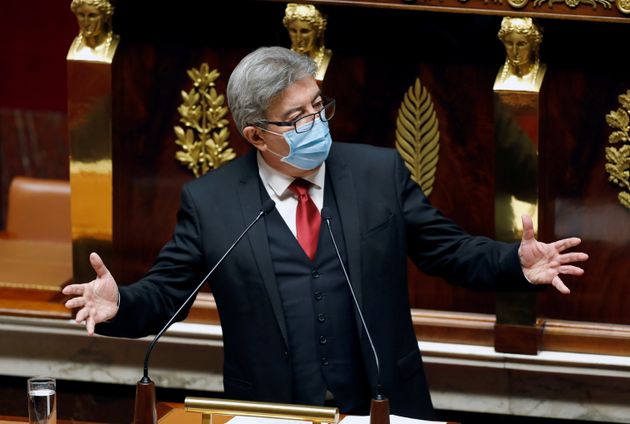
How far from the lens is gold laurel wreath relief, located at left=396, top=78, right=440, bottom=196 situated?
3889 millimetres

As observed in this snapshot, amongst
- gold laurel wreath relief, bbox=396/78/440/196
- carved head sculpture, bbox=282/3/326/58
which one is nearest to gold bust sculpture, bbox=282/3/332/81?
carved head sculpture, bbox=282/3/326/58

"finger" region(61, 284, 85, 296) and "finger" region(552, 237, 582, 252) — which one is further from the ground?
"finger" region(552, 237, 582, 252)

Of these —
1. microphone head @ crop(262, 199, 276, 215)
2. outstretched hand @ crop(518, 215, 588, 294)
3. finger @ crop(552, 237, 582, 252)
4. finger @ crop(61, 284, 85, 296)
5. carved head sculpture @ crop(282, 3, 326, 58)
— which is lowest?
finger @ crop(61, 284, 85, 296)

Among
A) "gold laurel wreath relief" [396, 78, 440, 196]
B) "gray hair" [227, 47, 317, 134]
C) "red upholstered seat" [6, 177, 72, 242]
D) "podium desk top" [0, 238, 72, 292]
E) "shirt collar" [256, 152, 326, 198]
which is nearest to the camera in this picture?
"gray hair" [227, 47, 317, 134]

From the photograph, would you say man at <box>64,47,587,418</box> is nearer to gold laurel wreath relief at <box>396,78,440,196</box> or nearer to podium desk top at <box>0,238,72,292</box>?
gold laurel wreath relief at <box>396,78,440,196</box>

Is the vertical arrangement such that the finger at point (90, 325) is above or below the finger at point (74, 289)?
below

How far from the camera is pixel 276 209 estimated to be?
10.7 ft

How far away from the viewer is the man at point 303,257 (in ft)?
10.5

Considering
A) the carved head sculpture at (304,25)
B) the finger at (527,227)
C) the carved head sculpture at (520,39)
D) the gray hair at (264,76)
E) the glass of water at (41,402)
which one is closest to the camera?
the glass of water at (41,402)

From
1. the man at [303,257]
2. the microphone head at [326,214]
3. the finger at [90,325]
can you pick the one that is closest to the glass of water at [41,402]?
the finger at [90,325]

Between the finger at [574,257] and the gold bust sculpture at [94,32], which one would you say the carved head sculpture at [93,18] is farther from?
the finger at [574,257]

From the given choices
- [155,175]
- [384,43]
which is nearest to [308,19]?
[384,43]

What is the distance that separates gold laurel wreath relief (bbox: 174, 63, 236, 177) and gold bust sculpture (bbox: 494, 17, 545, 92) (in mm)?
727

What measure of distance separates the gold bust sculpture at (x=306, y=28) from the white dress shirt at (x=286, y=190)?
0.56m
